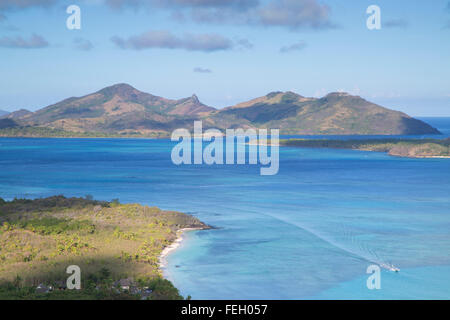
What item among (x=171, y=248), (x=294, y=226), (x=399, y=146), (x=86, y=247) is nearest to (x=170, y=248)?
(x=171, y=248)

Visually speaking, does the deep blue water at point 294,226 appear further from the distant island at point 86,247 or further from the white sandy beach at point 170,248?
the distant island at point 86,247

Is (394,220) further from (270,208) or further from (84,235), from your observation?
(84,235)

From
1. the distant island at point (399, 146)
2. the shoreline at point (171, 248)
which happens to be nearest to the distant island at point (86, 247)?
the shoreline at point (171, 248)

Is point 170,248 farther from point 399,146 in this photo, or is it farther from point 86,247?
point 399,146

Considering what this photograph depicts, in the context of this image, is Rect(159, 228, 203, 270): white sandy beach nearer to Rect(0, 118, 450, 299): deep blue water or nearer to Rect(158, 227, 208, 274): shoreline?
Rect(158, 227, 208, 274): shoreline

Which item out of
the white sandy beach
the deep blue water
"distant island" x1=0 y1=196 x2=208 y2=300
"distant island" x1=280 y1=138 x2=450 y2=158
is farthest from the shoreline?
"distant island" x1=280 y1=138 x2=450 y2=158
